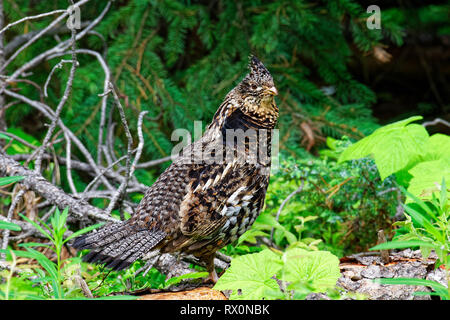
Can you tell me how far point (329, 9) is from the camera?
4.73 m

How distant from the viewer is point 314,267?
7.72 ft

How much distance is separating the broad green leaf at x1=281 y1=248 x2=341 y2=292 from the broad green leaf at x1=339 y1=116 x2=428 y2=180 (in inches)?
42.3

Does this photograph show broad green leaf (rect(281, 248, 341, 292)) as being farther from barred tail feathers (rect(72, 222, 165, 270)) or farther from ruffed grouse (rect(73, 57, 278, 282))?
barred tail feathers (rect(72, 222, 165, 270))

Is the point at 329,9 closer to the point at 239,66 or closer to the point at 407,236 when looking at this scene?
the point at 239,66

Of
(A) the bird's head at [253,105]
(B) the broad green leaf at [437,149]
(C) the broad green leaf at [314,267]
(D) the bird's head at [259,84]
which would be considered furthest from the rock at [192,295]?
(B) the broad green leaf at [437,149]

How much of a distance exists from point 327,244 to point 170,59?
81.5 inches

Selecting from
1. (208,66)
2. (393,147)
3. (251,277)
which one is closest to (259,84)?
(393,147)

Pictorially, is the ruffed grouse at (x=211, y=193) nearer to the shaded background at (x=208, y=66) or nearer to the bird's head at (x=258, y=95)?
the bird's head at (x=258, y=95)

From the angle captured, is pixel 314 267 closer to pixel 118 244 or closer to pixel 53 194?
pixel 118 244

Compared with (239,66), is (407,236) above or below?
below

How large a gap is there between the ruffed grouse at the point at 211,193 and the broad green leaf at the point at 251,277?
0.42 meters
